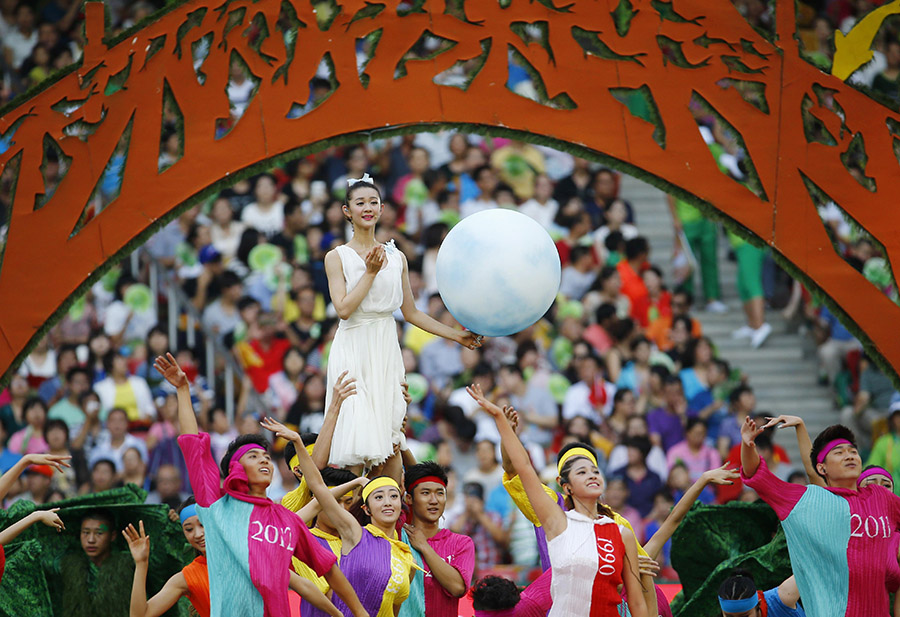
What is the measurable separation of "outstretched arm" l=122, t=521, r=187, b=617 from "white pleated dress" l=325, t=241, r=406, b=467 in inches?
39.8

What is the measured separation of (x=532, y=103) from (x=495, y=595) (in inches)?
112

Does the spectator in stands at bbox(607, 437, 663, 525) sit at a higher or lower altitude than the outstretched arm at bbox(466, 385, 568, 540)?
lower

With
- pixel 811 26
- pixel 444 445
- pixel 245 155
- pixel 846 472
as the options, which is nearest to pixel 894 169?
pixel 846 472

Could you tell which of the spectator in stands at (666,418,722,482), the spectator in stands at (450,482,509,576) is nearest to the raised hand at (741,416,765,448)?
the spectator in stands at (450,482,509,576)

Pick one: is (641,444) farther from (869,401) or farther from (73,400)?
(73,400)

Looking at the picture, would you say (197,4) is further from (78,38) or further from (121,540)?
(78,38)

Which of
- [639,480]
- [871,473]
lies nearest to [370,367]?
[871,473]

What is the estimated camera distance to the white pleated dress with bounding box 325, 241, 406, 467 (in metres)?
7.44

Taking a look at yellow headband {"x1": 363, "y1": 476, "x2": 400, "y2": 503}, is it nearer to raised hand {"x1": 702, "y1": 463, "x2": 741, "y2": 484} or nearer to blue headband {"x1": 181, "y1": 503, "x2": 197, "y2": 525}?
blue headband {"x1": 181, "y1": 503, "x2": 197, "y2": 525}

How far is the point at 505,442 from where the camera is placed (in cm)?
660

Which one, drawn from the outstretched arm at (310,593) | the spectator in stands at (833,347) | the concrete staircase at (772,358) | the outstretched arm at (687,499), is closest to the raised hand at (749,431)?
the outstretched arm at (687,499)

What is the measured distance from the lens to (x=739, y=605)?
23.1 feet

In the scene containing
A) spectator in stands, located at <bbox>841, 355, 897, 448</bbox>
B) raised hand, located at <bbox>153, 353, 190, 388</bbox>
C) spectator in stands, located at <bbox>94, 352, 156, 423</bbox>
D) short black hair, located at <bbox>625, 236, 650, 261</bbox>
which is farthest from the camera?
short black hair, located at <bbox>625, 236, 650, 261</bbox>

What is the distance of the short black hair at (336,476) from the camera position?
24.2ft
